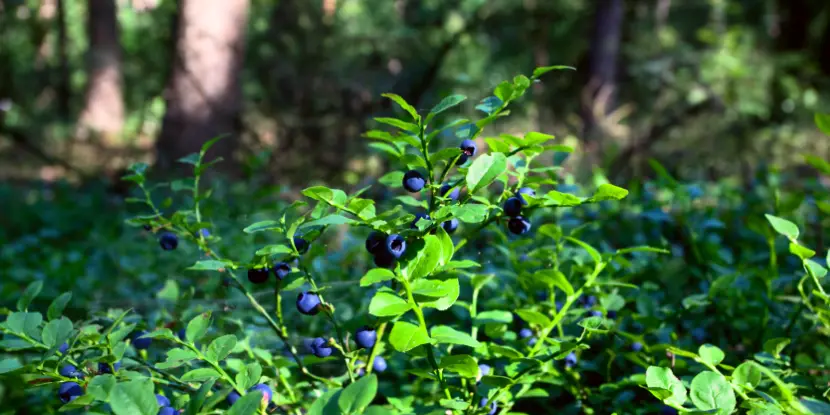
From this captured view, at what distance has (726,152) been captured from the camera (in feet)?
18.3

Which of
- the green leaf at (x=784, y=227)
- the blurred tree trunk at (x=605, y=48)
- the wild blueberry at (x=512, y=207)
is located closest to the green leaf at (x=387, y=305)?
the wild blueberry at (x=512, y=207)

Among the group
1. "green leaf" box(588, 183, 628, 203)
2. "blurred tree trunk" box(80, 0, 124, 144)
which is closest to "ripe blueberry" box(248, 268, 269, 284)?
"green leaf" box(588, 183, 628, 203)

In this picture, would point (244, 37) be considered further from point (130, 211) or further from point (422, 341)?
point (422, 341)

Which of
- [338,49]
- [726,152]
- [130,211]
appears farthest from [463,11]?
[130,211]

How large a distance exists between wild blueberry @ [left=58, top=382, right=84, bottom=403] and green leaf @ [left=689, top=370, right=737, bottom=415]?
2.59 ft

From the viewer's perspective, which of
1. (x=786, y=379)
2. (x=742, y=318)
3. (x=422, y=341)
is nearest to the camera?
(x=422, y=341)

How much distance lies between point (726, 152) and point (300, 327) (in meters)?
4.95

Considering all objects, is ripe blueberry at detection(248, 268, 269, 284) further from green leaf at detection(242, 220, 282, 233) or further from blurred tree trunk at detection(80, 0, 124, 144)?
blurred tree trunk at detection(80, 0, 124, 144)

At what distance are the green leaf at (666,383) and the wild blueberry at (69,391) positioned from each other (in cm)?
74

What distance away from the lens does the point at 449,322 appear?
1523 mm

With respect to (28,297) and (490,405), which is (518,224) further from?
(28,297)

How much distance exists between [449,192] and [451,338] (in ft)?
0.64

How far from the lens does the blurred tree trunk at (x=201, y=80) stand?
208 inches

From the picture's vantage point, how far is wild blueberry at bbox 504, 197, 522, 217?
0.93m
